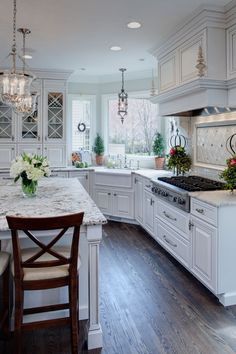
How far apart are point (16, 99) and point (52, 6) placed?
0.96 meters

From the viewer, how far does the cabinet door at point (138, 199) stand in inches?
193

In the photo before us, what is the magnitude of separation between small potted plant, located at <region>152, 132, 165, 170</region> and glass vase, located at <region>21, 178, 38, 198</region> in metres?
3.12

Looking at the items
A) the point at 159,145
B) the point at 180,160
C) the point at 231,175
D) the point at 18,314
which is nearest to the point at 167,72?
the point at 180,160

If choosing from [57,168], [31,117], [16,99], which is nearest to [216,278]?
[16,99]

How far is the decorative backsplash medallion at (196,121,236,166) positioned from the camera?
11.9ft

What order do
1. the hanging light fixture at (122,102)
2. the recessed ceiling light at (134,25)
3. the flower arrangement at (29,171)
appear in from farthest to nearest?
the hanging light fixture at (122,102) < the recessed ceiling light at (134,25) < the flower arrangement at (29,171)

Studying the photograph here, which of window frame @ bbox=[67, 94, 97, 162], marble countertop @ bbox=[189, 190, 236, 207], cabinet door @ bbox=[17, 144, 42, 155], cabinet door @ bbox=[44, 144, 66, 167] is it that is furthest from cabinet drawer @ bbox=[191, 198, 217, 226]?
window frame @ bbox=[67, 94, 97, 162]

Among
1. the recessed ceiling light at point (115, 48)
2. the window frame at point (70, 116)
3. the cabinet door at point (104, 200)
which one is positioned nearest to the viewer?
the recessed ceiling light at point (115, 48)

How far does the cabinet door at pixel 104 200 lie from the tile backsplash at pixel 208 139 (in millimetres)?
1669

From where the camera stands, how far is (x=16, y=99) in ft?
10.6

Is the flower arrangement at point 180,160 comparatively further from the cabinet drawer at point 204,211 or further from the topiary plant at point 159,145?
the cabinet drawer at point 204,211

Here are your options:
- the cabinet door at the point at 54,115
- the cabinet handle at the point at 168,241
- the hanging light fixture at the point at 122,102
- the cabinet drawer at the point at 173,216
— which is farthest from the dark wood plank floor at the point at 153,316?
the hanging light fixture at the point at 122,102

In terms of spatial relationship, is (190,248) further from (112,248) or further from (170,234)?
(112,248)

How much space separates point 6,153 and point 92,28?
290 cm
